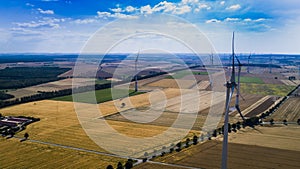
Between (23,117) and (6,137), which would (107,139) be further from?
(23,117)

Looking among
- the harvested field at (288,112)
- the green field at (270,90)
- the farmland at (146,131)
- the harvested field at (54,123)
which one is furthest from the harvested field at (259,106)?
the harvested field at (54,123)

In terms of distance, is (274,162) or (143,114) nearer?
(274,162)

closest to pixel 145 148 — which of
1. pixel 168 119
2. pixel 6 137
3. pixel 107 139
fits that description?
pixel 107 139

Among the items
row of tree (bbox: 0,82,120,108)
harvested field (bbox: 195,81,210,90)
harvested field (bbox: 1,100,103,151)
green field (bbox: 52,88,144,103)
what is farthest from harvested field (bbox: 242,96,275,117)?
row of tree (bbox: 0,82,120,108)

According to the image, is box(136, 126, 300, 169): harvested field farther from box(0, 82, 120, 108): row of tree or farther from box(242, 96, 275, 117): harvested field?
box(0, 82, 120, 108): row of tree

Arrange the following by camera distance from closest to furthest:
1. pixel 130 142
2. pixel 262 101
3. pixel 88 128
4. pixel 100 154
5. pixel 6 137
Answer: pixel 100 154 < pixel 130 142 < pixel 6 137 < pixel 88 128 < pixel 262 101

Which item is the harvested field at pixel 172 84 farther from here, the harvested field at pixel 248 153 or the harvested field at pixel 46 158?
the harvested field at pixel 46 158
